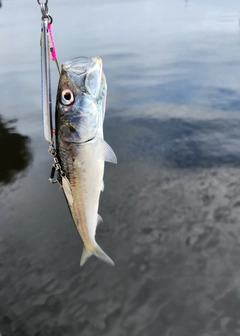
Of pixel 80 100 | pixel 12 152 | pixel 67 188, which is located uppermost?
pixel 80 100

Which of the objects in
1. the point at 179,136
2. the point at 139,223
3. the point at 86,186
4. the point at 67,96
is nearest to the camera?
the point at 67,96

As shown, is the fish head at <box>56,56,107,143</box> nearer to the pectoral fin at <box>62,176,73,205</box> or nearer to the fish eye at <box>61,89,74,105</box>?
the fish eye at <box>61,89,74,105</box>

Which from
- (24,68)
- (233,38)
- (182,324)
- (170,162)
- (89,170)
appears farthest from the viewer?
(233,38)

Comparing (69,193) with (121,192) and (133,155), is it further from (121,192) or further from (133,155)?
(133,155)

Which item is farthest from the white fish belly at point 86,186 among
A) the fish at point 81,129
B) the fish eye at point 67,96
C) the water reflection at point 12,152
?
the water reflection at point 12,152

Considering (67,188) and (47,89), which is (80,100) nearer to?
(47,89)

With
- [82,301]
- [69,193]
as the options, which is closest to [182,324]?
[82,301]

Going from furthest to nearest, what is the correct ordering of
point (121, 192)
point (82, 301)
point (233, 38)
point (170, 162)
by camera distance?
point (233, 38)
point (170, 162)
point (121, 192)
point (82, 301)

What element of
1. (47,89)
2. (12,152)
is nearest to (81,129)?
(47,89)
